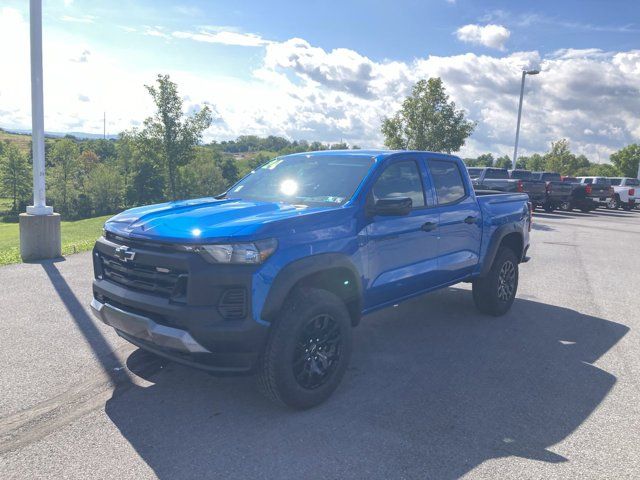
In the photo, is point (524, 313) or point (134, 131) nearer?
point (524, 313)

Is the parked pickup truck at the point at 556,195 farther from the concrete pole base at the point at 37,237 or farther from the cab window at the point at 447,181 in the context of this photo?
the concrete pole base at the point at 37,237

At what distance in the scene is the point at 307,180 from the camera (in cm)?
467

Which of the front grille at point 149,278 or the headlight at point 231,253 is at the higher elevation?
the headlight at point 231,253

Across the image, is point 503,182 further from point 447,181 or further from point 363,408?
point 363,408

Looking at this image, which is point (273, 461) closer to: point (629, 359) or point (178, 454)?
point (178, 454)

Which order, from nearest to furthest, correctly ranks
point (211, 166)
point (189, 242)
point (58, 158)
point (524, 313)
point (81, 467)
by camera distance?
point (81, 467), point (189, 242), point (524, 313), point (58, 158), point (211, 166)

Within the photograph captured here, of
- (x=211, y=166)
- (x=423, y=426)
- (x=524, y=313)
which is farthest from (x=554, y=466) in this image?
(x=211, y=166)

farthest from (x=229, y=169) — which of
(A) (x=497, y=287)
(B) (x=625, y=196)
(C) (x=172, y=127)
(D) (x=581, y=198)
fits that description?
(A) (x=497, y=287)

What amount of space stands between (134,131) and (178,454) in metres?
30.8

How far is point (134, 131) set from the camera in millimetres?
30938

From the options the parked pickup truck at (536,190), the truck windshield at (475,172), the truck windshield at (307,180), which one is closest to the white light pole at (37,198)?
the truck windshield at (307,180)

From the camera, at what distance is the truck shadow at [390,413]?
303 centimetres

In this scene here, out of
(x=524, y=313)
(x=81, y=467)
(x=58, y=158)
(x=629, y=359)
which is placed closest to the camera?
(x=81, y=467)

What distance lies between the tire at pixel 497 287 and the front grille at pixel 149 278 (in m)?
A: 3.84
